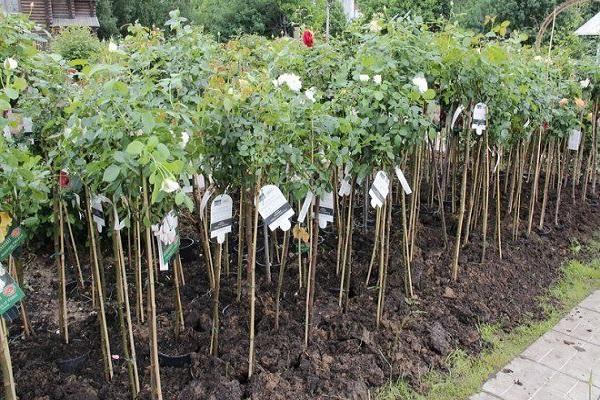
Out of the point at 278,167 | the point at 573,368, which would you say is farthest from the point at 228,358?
the point at 573,368

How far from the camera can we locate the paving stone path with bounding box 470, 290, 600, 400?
2.81m

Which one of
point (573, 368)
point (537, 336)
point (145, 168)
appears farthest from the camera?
point (537, 336)

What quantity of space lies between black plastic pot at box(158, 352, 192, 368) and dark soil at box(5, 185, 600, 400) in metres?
0.03

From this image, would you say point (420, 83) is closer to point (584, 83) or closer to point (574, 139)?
point (584, 83)

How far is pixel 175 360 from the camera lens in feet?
8.67

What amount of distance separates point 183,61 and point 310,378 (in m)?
1.87

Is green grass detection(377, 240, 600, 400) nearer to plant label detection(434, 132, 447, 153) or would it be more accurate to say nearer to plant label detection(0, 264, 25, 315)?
plant label detection(434, 132, 447, 153)

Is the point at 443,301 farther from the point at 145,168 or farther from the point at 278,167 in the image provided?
the point at 145,168

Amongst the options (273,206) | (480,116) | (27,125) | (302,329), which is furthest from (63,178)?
(480,116)

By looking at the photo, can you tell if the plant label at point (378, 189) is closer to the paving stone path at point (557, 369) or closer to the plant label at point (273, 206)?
the plant label at point (273, 206)

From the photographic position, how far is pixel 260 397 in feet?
8.03

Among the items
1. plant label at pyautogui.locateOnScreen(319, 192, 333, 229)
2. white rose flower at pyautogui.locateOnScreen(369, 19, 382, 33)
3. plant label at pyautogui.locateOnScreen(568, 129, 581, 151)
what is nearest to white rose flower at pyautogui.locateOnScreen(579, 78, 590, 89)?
plant label at pyautogui.locateOnScreen(568, 129, 581, 151)

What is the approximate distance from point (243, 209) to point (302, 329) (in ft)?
2.65

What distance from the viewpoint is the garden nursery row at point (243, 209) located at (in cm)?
203
